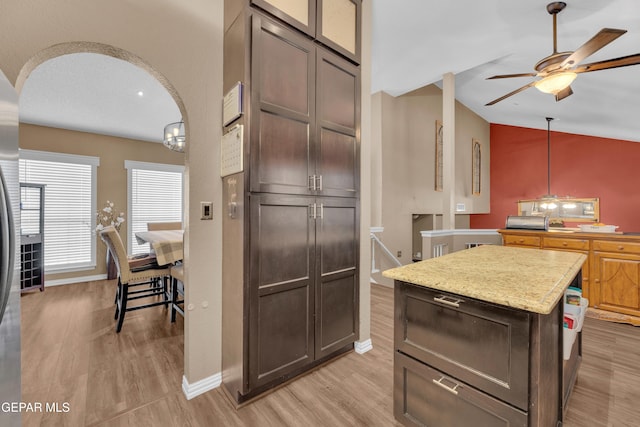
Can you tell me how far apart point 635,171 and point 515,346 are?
7.10m

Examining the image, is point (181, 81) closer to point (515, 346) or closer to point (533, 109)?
point (515, 346)

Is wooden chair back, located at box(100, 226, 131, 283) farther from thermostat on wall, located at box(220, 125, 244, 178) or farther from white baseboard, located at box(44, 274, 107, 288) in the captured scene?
white baseboard, located at box(44, 274, 107, 288)

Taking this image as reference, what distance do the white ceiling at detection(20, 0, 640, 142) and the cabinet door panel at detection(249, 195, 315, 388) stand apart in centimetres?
258

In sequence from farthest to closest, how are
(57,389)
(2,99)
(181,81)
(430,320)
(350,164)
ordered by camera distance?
(350,164), (57,389), (181,81), (430,320), (2,99)

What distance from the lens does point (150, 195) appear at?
563 cm

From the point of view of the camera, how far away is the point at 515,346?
1.02 metres

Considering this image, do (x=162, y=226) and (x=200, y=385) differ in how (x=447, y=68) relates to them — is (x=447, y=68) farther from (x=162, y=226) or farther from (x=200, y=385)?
(x=162, y=226)

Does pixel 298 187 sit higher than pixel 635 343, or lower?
higher

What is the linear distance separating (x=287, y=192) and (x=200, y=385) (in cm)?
143

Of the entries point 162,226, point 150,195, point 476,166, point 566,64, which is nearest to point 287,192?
point 566,64

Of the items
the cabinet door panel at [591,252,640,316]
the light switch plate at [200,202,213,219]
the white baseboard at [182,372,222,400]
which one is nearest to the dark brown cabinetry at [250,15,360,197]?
the light switch plate at [200,202,213,219]

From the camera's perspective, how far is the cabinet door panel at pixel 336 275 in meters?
2.07

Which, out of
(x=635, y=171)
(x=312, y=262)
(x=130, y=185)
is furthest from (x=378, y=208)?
(x=635, y=171)

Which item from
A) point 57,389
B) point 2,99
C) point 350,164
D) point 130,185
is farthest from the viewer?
point 130,185
